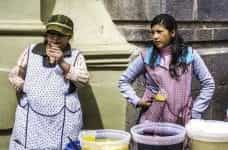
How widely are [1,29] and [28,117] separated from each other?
95cm

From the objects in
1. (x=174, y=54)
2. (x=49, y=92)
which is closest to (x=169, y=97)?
(x=174, y=54)

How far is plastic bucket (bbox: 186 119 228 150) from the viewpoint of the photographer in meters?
3.66

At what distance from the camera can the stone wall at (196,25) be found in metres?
5.11

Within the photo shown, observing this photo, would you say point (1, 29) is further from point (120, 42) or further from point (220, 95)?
point (220, 95)

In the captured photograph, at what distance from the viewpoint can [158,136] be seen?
397 cm

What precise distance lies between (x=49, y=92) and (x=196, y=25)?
1.72 m

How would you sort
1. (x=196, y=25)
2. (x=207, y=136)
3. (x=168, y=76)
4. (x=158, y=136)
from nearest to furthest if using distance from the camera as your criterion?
(x=207, y=136)
(x=158, y=136)
(x=168, y=76)
(x=196, y=25)

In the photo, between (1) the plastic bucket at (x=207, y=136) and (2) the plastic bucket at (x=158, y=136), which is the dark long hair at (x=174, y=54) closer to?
(2) the plastic bucket at (x=158, y=136)

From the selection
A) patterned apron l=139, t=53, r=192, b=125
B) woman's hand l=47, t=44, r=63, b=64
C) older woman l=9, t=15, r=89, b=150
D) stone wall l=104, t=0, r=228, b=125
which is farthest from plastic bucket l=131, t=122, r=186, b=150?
stone wall l=104, t=0, r=228, b=125

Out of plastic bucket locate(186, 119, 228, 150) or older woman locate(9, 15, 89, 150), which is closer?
plastic bucket locate(186, 119, 228, 150)

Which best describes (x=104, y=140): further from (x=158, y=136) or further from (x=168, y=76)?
(x=168, y=76)

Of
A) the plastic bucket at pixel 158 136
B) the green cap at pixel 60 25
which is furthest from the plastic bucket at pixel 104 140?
the green cap at pixel 60 25

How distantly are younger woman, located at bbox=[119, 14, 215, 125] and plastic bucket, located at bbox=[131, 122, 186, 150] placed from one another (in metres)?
0.28

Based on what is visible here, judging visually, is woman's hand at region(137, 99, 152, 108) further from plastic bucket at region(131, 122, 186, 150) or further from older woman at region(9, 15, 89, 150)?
older woman at region(9, 15, 89, 150)
